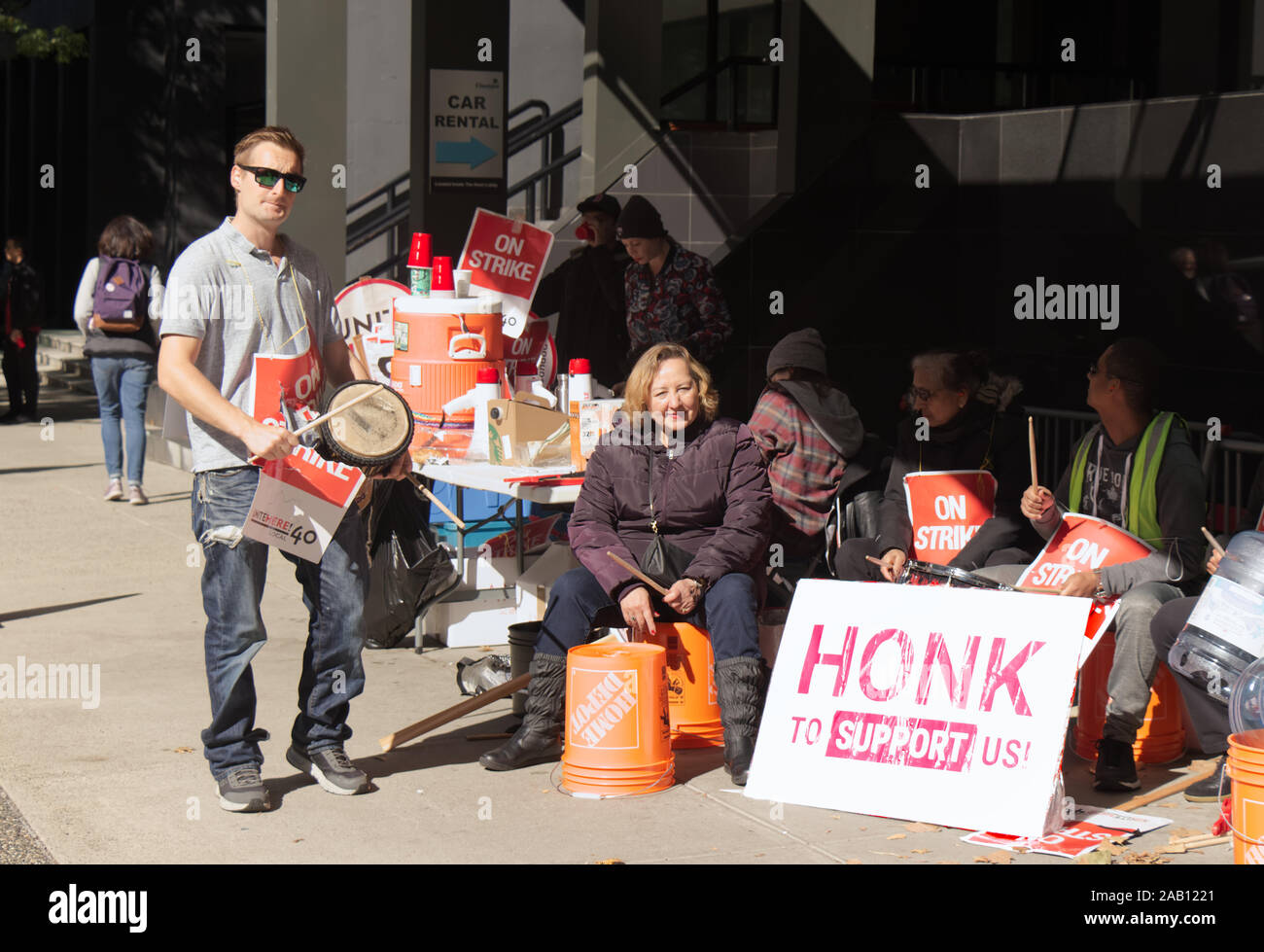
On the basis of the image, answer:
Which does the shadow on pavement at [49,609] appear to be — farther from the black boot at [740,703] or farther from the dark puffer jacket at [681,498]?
the black boot at [740,703]

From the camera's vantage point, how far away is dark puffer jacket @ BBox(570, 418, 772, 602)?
5926 millimetres

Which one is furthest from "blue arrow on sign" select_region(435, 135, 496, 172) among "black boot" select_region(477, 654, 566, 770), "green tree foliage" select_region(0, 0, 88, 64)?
"green tree foliage" select_region(0, 0, 88, 64)

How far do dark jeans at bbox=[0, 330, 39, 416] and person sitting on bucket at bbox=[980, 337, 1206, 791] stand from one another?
12.9 m

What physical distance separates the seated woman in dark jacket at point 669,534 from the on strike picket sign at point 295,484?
0.99 meters

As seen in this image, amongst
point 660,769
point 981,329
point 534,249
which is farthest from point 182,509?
point 660,769

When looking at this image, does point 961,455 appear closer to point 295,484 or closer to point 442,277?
point 295,484

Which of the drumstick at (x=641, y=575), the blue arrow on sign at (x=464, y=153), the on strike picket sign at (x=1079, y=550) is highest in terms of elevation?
the blue arrow on sign at (x=464, y=153)

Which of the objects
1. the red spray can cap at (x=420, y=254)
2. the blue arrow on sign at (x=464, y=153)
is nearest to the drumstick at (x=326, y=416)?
the red spray can cap at (x=420, y=254)

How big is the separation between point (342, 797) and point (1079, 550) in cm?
273

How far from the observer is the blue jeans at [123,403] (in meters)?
11.9

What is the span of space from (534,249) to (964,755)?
4462 millimetres

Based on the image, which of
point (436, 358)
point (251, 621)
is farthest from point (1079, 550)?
point (436, 358)

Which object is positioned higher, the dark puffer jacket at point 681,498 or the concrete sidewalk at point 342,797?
the dark puffer jacket at point 681,498

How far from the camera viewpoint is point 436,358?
782 cm
